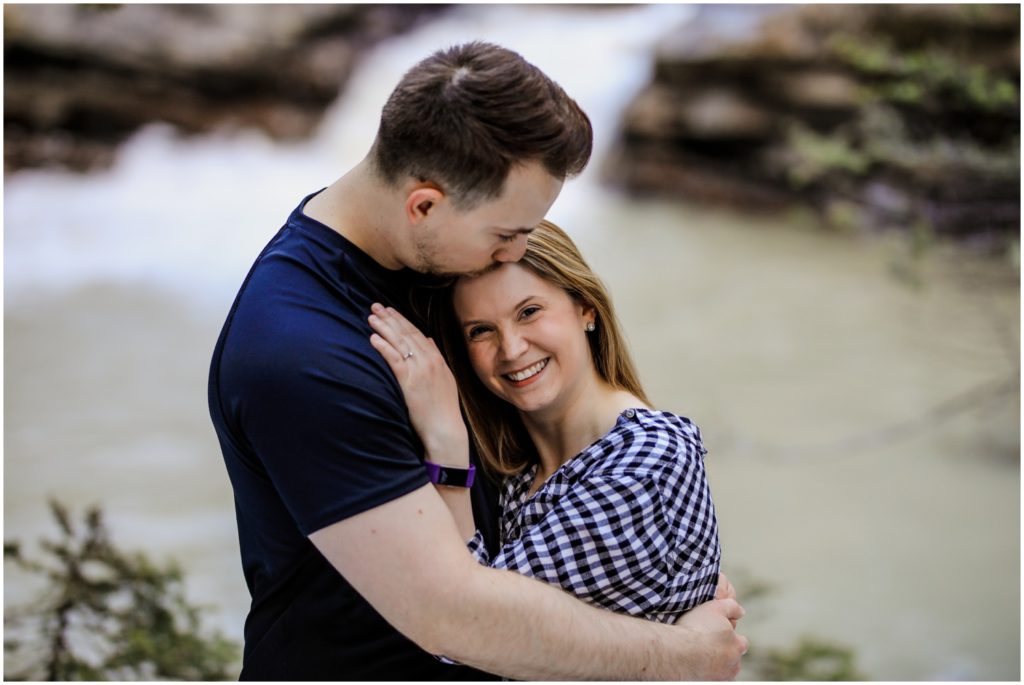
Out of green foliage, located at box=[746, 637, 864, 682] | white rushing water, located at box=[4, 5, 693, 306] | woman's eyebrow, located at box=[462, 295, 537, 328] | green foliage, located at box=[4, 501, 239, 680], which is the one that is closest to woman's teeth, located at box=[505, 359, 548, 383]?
woman's eyebrow, located at box=[462, 295, 537, 328]

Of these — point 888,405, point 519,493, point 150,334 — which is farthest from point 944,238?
point 150,334

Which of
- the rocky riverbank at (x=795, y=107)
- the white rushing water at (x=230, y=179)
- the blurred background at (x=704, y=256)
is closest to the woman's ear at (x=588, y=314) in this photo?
the blurred background at (x=704, y=256)

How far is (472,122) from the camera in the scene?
1.51m

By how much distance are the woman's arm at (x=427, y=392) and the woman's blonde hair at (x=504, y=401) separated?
24 cm

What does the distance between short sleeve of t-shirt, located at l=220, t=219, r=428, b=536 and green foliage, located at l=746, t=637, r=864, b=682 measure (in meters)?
2.73

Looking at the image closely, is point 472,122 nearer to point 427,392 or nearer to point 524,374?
point 427,392

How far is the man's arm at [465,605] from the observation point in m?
1.40

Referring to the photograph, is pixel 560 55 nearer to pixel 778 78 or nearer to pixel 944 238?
pixel 778 78

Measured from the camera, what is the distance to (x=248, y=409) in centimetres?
140

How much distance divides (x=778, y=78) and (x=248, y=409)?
1038cm

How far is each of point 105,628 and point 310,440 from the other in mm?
2278

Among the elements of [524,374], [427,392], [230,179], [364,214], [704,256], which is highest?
[230,179]

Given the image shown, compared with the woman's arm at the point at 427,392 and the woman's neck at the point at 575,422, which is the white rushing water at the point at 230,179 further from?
the woman's arm at the point at 427,392

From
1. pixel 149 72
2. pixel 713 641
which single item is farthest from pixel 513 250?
pixel 149 72
